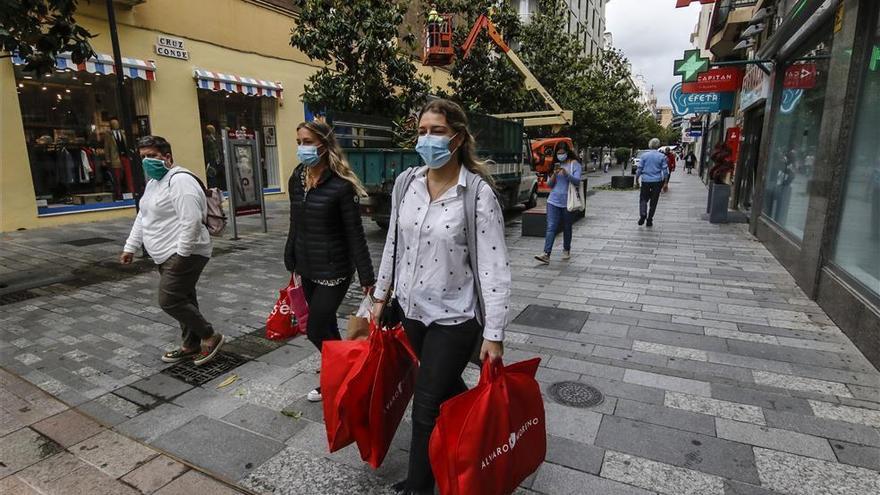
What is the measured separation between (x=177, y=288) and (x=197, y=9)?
11.8 metres

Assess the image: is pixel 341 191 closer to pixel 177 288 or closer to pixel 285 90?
pixel 177 288

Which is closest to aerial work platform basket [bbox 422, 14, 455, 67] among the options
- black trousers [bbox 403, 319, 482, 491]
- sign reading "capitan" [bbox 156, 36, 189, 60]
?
sign reading "capitan" [bbox 156, 36, 189, 60]

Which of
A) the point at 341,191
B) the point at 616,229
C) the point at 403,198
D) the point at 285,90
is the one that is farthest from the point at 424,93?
the point at 403,198

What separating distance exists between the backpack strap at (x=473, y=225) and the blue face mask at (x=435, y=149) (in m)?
0.14

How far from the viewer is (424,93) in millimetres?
11258

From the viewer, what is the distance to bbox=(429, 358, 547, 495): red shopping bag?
193cm

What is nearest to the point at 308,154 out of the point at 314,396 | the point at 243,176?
the point at 314,396

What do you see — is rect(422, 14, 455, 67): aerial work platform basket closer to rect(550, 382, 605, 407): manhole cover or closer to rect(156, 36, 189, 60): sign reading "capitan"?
rect(156, 36, 189, 60): sign reading "capitan"

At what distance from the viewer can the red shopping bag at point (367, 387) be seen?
2.30m

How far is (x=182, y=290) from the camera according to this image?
3.88 m

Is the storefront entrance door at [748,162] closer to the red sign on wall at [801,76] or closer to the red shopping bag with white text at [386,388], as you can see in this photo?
the red sign on wall at [801,76]

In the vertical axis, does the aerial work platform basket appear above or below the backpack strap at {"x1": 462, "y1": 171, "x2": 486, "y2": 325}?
above

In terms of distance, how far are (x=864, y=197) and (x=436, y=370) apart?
16.4 ft

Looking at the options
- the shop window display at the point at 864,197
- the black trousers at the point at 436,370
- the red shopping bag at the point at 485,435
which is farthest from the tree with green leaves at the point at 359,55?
the red shopping bag at the point at 485,435
